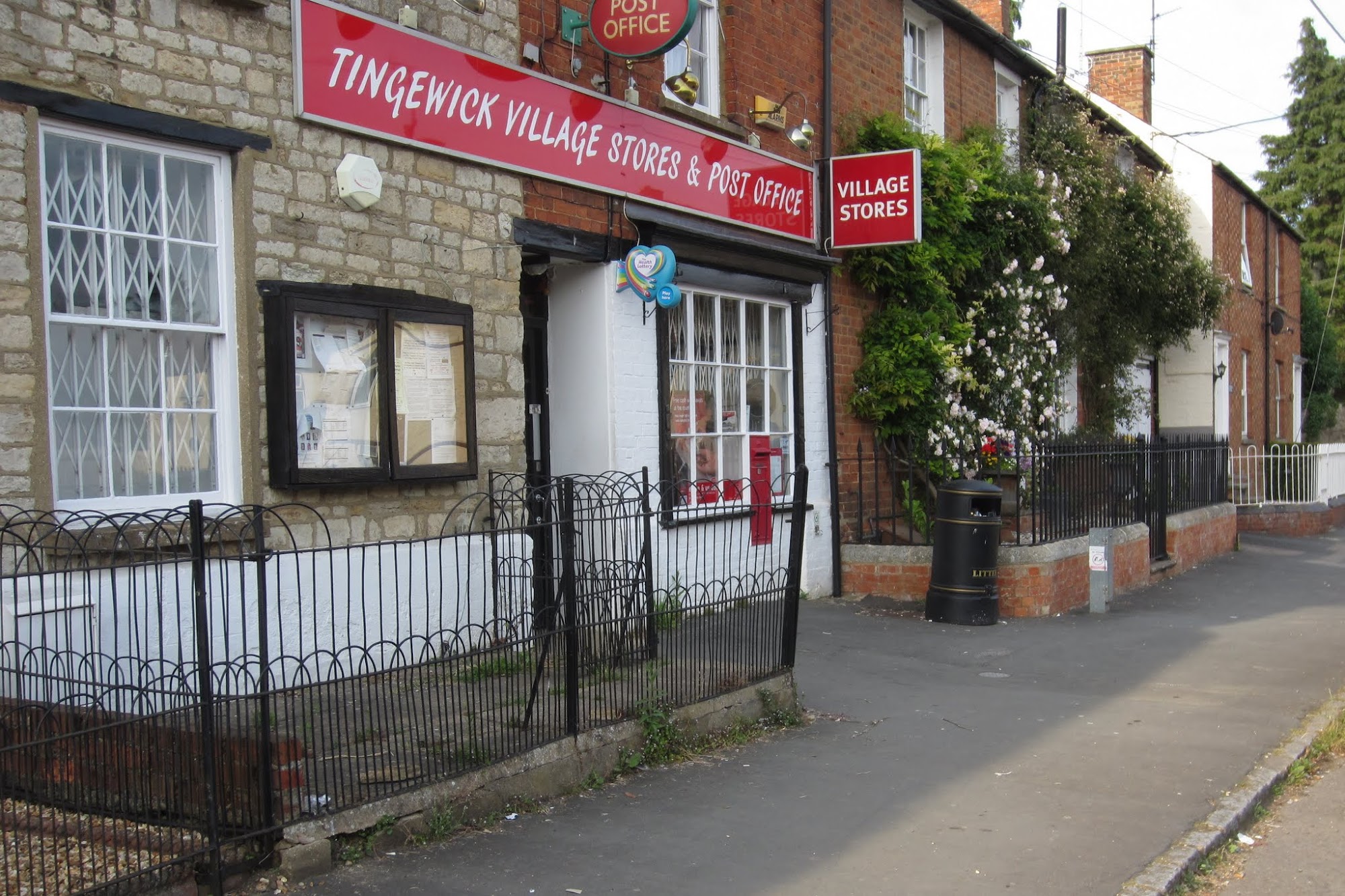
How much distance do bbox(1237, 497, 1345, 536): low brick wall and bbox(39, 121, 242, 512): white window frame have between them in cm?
1726

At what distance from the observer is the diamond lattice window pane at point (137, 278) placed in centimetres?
636

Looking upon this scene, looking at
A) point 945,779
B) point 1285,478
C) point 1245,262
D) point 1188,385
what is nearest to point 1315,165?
point 1245,262

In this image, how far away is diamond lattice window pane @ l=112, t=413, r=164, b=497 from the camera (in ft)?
20.8

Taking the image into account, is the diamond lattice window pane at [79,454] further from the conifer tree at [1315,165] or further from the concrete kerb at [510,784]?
the conifer tree at [1315,165]

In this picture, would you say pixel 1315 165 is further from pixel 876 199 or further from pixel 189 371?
pixel 189 371

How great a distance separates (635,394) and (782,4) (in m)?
4.54

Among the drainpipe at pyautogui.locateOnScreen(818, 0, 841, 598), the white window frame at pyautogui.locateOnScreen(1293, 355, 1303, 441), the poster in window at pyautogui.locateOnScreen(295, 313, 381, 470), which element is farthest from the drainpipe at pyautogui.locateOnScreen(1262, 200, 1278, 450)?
the poster in window at pyautogui.locateOnScreen(295, 313, 381, 470)

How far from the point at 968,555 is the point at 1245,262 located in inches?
693

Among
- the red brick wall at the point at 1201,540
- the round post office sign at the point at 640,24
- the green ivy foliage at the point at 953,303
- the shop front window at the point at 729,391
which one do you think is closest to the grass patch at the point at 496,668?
the shop front window at the point at 729,391

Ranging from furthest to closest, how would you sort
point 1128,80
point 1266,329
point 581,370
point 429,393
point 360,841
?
point 1266,329
point 1128,80
point 581,370
point 429,393
point 360,841

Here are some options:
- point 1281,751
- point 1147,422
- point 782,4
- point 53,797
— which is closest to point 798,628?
point 1281,751

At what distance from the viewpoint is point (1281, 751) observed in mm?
6992

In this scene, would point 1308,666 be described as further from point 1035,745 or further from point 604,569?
point 604,569

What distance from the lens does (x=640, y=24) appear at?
29.1ft
